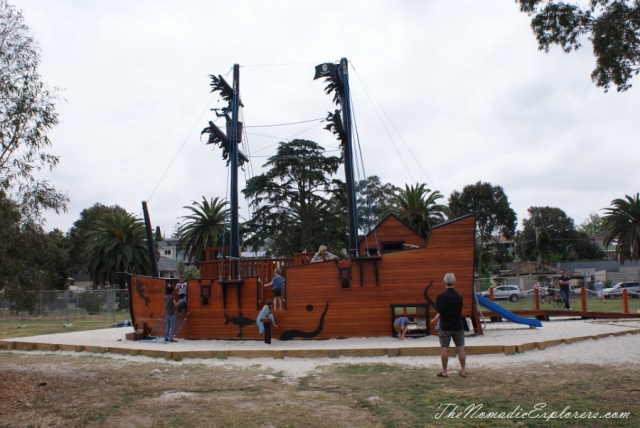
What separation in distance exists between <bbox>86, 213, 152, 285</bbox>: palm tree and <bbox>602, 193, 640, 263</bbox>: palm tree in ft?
130

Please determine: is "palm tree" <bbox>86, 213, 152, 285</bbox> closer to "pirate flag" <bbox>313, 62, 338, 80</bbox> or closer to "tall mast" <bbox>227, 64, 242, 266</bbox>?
"tall mast" <bbox>227, 64, 242, 266</bbox>

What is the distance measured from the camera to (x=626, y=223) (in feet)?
150

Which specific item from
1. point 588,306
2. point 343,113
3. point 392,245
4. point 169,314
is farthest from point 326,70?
point 588,306

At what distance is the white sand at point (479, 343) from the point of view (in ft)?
31.1

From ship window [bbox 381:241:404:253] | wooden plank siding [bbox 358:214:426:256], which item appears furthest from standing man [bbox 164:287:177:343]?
ship window [bbox 381:241:404:253]

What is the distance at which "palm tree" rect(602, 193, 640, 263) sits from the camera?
44.5m

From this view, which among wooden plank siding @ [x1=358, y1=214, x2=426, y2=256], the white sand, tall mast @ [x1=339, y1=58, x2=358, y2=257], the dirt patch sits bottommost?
the white sand

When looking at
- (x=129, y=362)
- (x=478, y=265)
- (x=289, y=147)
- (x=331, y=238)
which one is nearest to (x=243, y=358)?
(x=129, y=362)

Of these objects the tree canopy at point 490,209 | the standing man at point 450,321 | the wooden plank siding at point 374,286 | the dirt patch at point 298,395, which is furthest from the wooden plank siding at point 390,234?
the tree canopy at point 490,209

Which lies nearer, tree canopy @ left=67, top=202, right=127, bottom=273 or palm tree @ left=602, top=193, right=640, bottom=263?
palm tree @ left=602, top=193, right=640, bottom=263

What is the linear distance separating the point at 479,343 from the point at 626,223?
135 ft

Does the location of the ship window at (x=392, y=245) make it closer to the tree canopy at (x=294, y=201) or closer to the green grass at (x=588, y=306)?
the green grass at (x=588, y=306)

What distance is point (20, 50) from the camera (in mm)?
9227

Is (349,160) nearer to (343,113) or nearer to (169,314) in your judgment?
(343,113)
